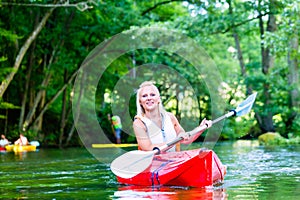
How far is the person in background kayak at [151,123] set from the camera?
7758 millimetres

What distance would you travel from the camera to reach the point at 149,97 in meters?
7.75

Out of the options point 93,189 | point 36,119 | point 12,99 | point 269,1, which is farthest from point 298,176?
point 12,99

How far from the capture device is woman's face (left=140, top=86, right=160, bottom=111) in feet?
25.4

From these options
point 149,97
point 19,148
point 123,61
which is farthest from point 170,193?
point 123,61

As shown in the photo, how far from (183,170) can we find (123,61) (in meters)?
19.2

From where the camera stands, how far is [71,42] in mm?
25344

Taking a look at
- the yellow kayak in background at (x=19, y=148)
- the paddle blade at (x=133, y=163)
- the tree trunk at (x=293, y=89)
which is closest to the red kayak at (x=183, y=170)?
the paddle blade at (x=133, y=163)

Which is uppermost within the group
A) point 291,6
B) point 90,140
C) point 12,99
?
point 291,6

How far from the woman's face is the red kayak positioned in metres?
0.60

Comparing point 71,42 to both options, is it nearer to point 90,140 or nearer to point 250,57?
point 90,140

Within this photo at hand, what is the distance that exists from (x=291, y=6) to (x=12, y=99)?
1250cm

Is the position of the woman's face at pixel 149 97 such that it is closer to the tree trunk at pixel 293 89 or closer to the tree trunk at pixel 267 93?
the tree trunk at pixel 293 89

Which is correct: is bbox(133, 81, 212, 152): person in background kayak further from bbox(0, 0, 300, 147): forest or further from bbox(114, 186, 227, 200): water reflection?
bbox(0, 0, 300, 147): forest

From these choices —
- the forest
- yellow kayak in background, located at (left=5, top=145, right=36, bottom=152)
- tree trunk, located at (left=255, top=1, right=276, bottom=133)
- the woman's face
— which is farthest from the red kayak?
tree trunk, located at (left=255, top=1, right=276, bottom=133)
